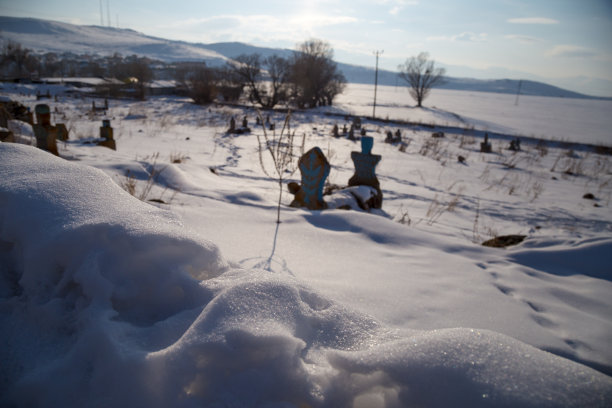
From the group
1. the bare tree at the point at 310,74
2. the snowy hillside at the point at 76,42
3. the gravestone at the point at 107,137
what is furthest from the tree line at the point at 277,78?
the snowy hillside at the point at 76,42

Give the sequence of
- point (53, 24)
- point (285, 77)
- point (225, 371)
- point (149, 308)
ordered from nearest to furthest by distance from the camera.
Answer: point (225, 371) → point (149, 308) → point (285, 77) → point (53, 24)

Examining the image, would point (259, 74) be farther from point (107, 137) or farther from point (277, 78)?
point (107, 137)

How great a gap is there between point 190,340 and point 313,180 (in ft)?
10.8

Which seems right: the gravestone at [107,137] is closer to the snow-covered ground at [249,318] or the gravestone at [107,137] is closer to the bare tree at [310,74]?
the snow-covered ground at [249,318]

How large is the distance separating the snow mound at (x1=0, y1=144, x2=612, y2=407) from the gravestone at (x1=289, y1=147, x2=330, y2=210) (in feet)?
9.30

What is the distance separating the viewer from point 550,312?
1815 mm

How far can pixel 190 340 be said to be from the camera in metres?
0.80

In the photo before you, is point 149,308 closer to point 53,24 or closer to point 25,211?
point 25,211

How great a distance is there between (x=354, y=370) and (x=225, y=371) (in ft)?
1.07

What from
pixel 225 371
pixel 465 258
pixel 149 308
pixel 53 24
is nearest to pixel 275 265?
pixel 149 308

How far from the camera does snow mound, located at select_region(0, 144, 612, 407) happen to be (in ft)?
2.43

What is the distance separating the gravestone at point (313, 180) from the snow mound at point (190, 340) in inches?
112

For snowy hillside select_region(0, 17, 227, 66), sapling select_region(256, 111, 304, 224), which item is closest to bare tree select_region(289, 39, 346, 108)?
sapling select_region(256, 111, 304, 224)

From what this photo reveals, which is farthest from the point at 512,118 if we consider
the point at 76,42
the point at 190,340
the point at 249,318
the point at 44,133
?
the point at 76,42
